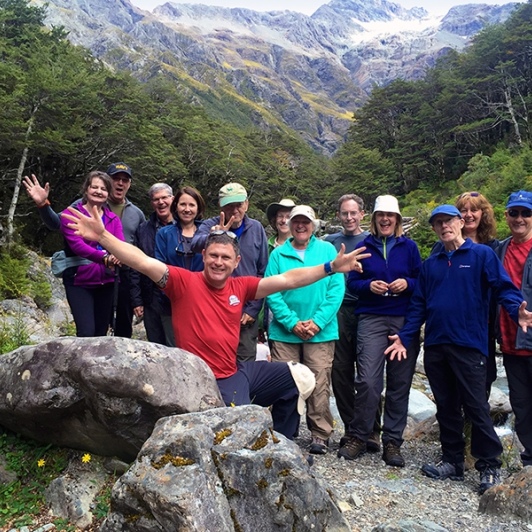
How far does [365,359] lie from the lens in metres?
5.41

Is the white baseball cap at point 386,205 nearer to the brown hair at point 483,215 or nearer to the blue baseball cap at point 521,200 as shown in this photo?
the brown hair at point 483,215

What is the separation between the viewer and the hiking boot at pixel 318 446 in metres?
5.58

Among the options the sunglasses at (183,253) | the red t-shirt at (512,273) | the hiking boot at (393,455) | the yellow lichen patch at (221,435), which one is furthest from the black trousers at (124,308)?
the red t-shirt at (512,273)

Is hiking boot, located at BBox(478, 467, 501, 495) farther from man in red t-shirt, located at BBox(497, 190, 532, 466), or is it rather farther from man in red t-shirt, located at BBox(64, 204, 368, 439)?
man in red t-shirt, located at BBox(64, 204, 368, 439)

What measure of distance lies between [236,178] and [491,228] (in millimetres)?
38847

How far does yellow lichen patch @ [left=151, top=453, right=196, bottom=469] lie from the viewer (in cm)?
275

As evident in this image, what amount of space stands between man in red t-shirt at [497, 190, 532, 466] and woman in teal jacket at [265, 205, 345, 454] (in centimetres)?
184

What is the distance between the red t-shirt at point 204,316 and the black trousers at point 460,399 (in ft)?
7.37

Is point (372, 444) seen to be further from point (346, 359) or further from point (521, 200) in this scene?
point (521, 200)

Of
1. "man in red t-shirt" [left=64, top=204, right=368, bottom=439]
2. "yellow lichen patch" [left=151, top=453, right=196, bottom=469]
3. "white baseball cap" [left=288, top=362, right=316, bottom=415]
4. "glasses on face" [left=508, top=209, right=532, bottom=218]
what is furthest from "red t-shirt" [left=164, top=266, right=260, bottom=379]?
"glasses on face" [left=508, top=209, right=532, bottom=218]

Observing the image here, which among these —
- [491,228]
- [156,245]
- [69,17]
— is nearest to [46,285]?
[156,245]

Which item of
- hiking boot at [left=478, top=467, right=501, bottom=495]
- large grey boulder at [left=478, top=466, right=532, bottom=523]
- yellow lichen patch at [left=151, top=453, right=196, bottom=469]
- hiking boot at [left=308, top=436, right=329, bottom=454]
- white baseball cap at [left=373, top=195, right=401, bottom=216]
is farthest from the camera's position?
hiking boot at [left=308, top=436, right=329, bottom=454]

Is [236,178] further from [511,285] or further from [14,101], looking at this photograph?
[511,285]

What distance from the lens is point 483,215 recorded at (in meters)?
5.46
